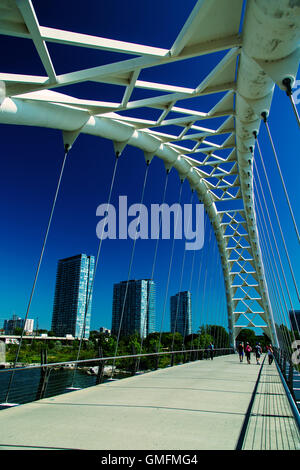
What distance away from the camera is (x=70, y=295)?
7725cm

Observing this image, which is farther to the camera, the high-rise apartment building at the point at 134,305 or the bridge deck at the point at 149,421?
the high-rise apartment building at the point at 134,305

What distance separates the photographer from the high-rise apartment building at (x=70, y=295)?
242 ft

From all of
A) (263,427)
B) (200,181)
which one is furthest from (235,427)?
(200,181)

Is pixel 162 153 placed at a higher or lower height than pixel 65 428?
higher

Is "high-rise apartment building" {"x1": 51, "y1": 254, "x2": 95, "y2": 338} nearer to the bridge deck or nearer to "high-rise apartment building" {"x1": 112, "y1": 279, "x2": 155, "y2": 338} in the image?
"high-rise apartment building" {"x1": 112, "y1": 279, "x2": 155, "y2": 338}

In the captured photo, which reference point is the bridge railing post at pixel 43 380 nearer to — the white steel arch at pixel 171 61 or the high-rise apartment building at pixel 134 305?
the white steel arch at pixel 171 61

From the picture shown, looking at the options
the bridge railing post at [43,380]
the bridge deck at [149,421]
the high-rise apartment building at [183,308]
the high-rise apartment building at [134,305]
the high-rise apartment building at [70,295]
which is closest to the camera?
the bridge deck at [149,421]

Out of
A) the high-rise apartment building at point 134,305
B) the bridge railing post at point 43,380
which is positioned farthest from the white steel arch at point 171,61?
the high-rise apartment building at point 134,305

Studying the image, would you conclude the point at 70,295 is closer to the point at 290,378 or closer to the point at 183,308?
the point at 183,308

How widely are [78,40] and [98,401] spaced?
6798 millimetres

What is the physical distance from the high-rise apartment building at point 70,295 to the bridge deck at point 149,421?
2648 inches

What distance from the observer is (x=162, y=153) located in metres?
14.4

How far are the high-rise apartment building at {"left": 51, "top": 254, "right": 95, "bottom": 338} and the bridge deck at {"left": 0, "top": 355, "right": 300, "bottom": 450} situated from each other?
67.3 metres
